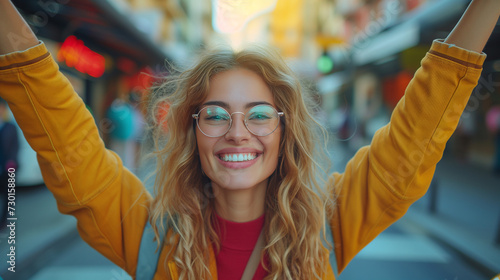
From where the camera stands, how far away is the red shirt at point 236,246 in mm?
1441

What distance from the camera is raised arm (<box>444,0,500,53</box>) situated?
112 cm

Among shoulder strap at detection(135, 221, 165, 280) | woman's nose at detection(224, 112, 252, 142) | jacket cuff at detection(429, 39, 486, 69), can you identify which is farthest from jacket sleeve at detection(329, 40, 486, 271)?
shoulder strap at detection(135, 221, 165, 280)

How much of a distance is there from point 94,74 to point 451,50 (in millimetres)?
9143

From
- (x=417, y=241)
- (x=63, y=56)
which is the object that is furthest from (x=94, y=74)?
(x=417, y=241)

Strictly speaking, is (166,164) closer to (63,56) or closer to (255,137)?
(255,137)

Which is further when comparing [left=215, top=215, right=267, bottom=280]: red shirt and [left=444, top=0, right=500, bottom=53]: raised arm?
[left=215, top=215, right=267, bottom=280]: red shirt

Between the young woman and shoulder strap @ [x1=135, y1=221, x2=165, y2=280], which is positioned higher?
the young woman

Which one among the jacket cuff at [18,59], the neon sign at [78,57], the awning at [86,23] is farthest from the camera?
the neon sign at [78,57]

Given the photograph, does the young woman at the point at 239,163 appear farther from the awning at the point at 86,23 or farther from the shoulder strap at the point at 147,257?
the awning at the point at 86,23

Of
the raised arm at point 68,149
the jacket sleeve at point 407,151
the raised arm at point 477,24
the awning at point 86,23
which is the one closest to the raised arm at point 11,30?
the raised arm at point 68,149

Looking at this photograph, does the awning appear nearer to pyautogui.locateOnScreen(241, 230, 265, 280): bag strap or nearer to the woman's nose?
the woman's nose

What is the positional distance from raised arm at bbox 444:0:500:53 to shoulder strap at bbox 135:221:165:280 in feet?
→ 4.24

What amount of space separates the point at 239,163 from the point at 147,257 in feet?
1.66

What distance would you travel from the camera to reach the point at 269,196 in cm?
163
